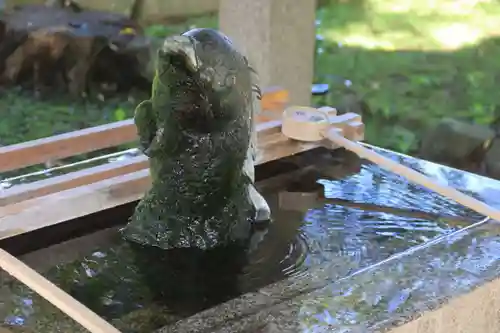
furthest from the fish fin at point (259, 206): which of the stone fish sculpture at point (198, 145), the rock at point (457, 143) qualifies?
the rock at point (457, 143)

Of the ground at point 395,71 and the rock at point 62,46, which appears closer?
the ground at point 395,71

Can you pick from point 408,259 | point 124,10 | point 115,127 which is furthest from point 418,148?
point 408,259

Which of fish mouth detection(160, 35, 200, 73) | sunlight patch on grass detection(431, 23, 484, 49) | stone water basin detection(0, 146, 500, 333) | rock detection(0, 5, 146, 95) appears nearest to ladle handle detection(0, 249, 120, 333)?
stone water basin detection(0, 146, 500, 333)

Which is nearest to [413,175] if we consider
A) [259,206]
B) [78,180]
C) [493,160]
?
[259,206]

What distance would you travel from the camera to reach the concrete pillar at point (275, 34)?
211 centimetres

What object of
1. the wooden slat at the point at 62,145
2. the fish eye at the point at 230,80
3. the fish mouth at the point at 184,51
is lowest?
the wooden slat at the point at 62,145

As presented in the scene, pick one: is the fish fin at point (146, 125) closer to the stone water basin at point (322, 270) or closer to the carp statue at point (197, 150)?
the carp statue at point (197, 150)

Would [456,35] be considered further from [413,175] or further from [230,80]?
[230,80]

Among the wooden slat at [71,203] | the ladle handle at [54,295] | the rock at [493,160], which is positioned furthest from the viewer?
the rock at [493,160]

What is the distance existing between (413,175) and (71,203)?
57 cm

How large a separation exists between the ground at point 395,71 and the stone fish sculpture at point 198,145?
179 cm

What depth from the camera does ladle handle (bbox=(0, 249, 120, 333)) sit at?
79 centimetres

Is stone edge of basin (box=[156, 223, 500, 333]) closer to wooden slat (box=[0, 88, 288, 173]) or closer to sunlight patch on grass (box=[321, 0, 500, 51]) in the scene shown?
wooden slat (box=[0, 88, 288, 173])

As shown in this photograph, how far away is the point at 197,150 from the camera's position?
102cm
